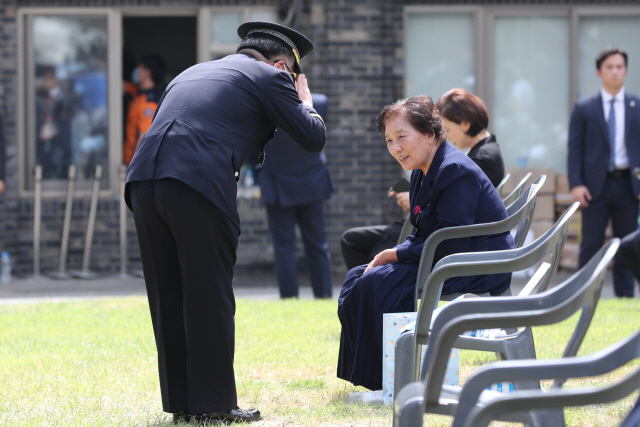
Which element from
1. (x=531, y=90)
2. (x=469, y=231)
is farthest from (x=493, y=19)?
(x=469, y=231)

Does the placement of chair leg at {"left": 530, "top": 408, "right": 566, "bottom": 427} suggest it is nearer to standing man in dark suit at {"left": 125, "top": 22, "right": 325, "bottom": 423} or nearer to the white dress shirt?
standing man in dark suit at {"left": 125, "top": 22, "right": 325, "bottom": 423}

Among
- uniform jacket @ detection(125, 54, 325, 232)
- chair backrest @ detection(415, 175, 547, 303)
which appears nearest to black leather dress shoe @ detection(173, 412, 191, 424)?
uniform jacket @ detection(125, 54, 325, 232)

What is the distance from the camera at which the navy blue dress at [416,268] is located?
12.3 feet

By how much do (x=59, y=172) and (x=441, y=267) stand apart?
25.2ft

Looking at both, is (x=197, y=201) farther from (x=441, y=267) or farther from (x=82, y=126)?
(x=82, y=126)

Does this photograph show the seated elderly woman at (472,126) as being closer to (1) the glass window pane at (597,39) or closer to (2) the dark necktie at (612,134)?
(2) the dark necktie at (612,134)

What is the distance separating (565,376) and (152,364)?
322 cm

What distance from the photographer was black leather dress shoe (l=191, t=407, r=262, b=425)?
11.5 feet

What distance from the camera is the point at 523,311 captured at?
216 cm

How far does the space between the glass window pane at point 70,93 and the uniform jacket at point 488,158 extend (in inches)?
226

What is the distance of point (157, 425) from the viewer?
3.54 metres

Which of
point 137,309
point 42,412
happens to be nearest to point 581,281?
point 42,412

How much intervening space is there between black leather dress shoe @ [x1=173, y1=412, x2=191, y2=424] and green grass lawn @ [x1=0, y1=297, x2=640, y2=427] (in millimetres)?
66

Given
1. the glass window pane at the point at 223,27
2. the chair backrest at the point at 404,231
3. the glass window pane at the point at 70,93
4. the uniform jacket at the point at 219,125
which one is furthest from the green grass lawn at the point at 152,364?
the glass window pane at the point at 223,27
